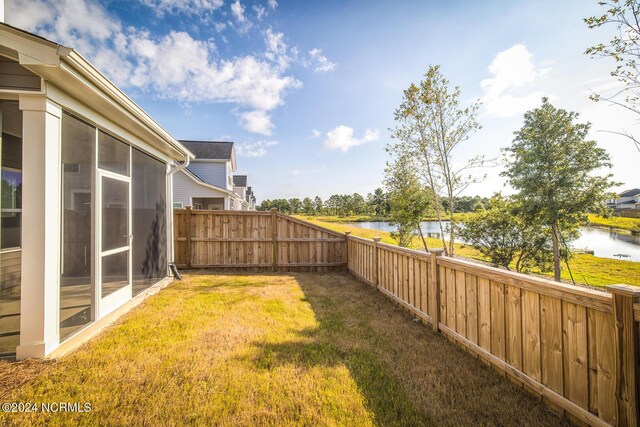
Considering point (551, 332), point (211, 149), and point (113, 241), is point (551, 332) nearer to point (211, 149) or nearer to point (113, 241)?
point (113, 241)

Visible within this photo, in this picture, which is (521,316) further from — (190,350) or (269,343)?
(190,350)

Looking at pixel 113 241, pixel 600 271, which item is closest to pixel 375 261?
pixel 113 241

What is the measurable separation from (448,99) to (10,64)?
1155 centimetres

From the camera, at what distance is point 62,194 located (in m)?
2.73

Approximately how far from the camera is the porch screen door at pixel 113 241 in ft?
11.0

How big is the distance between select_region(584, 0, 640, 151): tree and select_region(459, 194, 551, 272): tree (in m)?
6.91

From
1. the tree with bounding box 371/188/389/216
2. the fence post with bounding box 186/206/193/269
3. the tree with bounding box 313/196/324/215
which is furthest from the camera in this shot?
the tree with bounding box 313/196/324/215

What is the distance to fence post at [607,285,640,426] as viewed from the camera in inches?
53.7

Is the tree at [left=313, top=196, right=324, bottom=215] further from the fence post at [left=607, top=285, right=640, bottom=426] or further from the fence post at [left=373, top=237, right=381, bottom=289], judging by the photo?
the fence post at [left=607, top=285, right=640, bottom=426]

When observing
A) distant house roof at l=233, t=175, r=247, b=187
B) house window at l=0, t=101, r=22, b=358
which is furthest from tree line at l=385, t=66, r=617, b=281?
distant house roof at l=233, t=175, r=247, b=187

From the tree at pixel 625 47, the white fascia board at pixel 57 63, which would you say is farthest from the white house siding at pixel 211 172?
the tree at pixel 625 47

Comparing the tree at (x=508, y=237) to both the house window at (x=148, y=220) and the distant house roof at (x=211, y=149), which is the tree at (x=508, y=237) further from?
the distant house roof at (x=211, y=149)

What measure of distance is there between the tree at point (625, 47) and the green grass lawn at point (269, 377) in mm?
4354

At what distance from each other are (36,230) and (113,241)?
1.24 metres
